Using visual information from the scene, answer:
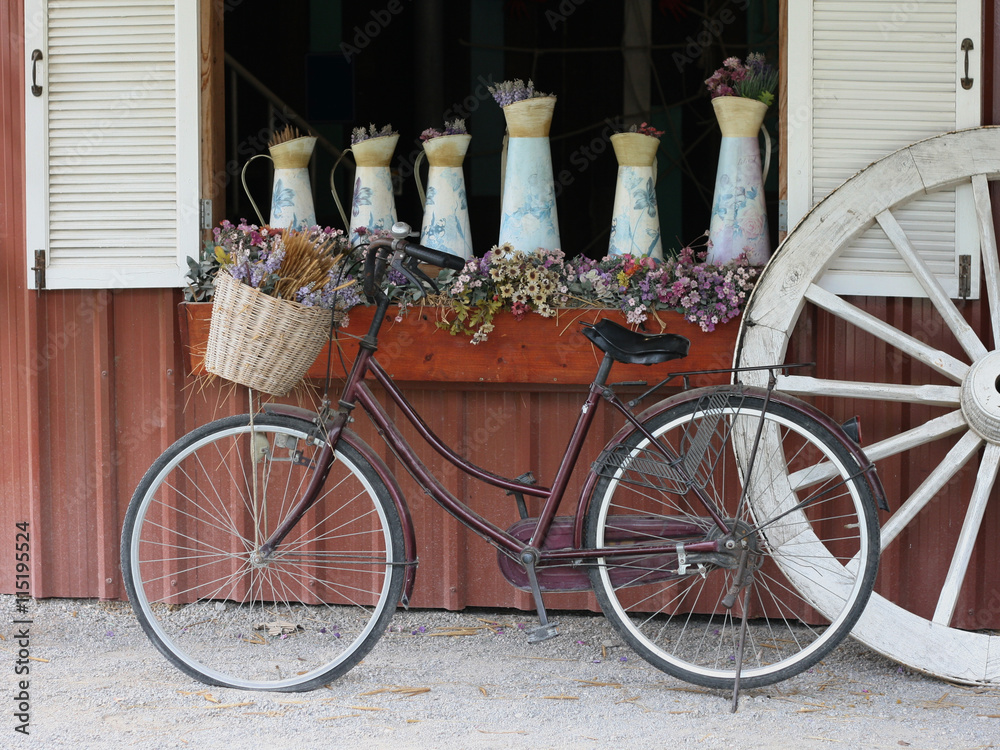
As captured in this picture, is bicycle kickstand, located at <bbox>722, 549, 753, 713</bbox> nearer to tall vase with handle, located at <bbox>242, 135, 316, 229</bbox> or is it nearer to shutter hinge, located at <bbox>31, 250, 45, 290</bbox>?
tall vase with handle, located at <bbox>242, 135, 316, 229</bbox>

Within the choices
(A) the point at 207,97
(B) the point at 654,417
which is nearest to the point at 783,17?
(B) the point at 654,417

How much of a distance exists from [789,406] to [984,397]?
0.60m

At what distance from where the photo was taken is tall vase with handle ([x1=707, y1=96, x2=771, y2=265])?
9.75 feet

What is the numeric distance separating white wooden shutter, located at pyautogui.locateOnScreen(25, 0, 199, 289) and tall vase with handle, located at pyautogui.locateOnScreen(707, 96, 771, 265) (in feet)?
5.38

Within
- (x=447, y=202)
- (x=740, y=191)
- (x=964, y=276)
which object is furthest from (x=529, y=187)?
(x=964, y=276)

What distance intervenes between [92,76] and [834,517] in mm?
Result: 2632

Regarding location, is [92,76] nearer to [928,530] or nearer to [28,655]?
[28,655]

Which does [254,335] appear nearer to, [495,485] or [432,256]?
[432,256]

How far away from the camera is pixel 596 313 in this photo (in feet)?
9.50

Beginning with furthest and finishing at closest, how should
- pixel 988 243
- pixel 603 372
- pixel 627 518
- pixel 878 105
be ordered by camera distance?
pixel 878 105 → pixel 988 243 → pixel 627 518 → pixel 603 372

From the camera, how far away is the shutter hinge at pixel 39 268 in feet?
10.2

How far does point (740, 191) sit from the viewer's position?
9.80 feet

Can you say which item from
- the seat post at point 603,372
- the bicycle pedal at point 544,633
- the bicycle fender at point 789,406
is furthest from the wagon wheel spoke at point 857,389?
the bicycle pedal at point 544,633

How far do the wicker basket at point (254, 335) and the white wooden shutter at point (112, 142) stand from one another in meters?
0.72
